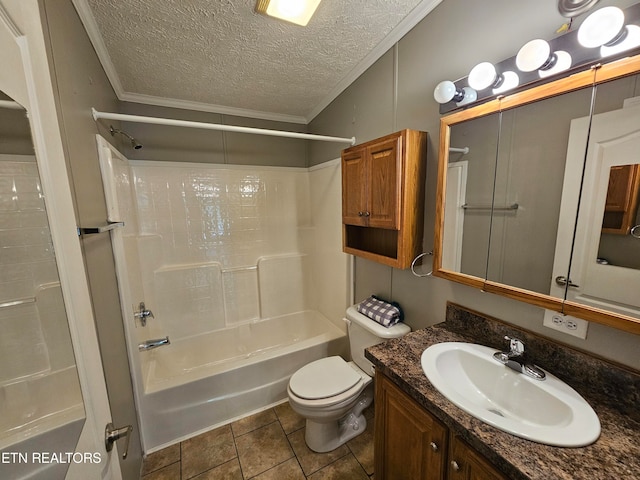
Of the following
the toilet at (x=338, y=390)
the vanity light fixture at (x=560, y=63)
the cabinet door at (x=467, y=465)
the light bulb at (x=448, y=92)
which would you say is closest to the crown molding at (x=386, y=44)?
the light bulb at (x=448, y=92)

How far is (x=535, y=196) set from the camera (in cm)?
96

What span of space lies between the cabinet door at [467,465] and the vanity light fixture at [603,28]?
128 centimetres

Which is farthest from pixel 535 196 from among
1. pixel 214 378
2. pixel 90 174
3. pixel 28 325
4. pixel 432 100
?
pixel 214 378

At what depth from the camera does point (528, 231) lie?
3.25 ft

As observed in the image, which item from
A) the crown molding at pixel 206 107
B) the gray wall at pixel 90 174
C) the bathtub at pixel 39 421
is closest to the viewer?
the bathtub at pixel 39 421

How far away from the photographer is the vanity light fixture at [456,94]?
3.67 ft

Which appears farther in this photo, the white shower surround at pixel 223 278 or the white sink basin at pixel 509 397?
the white shower surround at pixel 223 278

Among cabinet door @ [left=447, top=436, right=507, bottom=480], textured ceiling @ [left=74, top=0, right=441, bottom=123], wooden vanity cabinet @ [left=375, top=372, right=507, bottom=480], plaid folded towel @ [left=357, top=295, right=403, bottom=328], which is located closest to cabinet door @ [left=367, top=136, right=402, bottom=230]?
plaid folded towel @ [left=357, top=295, right=403, bottom=328]

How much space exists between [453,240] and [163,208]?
233 cm

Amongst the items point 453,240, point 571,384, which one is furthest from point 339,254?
point 571,384

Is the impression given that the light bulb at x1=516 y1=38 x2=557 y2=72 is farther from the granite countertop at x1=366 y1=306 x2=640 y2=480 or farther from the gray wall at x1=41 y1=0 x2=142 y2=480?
the gray wall at x1=41 y1=0 x2=142 y2=480

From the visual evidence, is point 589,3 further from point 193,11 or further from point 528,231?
point 193,11

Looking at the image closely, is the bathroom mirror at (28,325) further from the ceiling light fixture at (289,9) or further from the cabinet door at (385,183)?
the cabinet door at (385,183)

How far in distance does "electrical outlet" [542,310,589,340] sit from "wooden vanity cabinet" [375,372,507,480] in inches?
22.3
